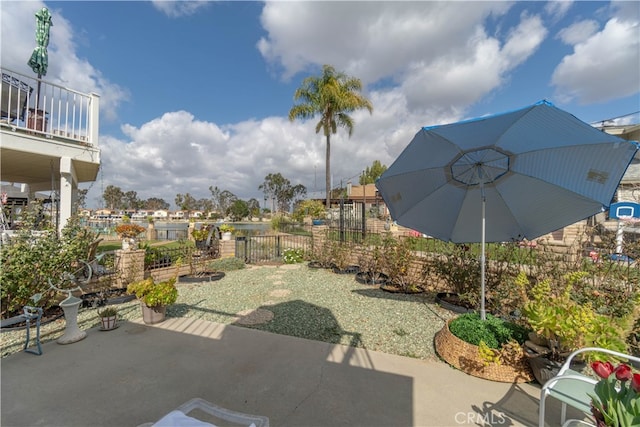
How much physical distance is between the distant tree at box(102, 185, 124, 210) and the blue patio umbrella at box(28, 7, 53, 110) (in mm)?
59037

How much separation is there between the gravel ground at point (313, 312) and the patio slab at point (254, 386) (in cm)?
43

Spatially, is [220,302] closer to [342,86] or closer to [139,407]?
[139,407]

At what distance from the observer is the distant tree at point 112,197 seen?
54.9 meters

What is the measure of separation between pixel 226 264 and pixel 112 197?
6207cm

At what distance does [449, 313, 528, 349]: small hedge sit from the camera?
2922 mm

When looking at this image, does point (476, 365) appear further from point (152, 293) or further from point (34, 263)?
point (34, 263)

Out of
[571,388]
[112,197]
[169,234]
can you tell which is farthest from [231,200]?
[571,388]

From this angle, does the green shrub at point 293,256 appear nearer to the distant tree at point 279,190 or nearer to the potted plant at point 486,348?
the potted plant at point 486,348

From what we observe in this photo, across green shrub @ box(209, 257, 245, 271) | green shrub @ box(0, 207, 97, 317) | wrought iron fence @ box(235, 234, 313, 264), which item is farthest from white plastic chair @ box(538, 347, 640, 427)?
wrought iron fence @ box(235, 234, 313, 264)

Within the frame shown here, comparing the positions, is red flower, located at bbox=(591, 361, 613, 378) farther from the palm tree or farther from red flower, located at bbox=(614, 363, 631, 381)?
the palm tree

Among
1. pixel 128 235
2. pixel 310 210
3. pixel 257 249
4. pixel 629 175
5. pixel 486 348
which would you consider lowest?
pixel 486 348

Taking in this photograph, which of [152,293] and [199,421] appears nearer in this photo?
[199,421]

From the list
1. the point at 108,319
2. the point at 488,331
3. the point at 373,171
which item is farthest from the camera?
the point at 373,171

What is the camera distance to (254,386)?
2.59m
